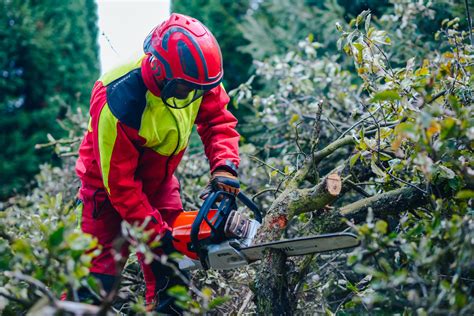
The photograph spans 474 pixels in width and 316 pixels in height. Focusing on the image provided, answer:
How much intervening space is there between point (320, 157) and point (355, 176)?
216 millimetres

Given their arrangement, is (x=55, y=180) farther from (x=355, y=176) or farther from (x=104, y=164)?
(x=355, y=176)

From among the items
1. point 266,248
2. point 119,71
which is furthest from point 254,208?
point 119,71

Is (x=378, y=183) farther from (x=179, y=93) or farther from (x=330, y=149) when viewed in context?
(x=179, y=93)

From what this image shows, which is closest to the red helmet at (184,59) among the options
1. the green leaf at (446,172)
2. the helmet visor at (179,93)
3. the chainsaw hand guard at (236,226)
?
the helmet visor at (179,93)

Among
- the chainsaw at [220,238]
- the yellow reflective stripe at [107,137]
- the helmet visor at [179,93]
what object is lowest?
the chainsaw at [220,238]

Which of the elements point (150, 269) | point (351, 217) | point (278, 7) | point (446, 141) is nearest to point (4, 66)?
point (278, 7)

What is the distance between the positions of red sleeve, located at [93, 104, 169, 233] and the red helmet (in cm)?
29

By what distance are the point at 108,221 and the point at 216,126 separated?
813mm

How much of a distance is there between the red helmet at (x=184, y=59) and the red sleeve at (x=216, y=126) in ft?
1.29

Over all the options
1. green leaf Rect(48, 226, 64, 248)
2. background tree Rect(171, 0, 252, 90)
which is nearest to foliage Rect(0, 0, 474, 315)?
green leaf Rect(48, 226, 64, 248)

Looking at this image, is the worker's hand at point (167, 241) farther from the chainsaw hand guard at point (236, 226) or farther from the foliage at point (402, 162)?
the foliage at point (402, 162)

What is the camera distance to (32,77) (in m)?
9.46

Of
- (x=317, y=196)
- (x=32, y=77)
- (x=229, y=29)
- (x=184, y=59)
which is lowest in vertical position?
(x=32, y=77)

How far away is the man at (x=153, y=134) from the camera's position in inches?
107
